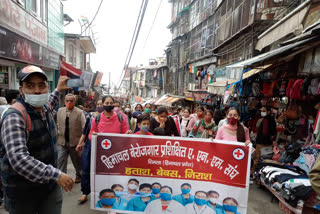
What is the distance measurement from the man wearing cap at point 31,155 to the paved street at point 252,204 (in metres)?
1.68

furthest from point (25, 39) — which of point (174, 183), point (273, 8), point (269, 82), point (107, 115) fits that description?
point (273, 8)

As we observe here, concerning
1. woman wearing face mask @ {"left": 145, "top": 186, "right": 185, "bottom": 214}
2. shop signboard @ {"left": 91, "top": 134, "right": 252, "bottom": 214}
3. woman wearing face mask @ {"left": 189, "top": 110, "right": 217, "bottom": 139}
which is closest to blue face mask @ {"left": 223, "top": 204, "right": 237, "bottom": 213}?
shop signboard @ {"left": 91, "top": 134, "right": 252, "bottom": 214}

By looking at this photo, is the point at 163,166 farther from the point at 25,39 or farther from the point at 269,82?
the point at 25,39

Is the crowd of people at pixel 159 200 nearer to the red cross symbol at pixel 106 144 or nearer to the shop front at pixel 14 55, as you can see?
the red cross symbol at pixel 106 144

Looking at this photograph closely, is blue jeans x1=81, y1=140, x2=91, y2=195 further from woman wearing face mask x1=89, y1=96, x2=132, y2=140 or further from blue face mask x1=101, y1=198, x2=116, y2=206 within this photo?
blue face mask x1=101, y1=198, x2=116, y2=206

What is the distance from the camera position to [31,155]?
186 cm

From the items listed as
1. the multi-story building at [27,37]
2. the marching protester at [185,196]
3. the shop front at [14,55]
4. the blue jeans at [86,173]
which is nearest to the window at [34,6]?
the multi-story building at [27,37]

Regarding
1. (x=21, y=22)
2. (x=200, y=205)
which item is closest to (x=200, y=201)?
(x=200, y=205)

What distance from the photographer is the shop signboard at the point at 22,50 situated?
5773 mm

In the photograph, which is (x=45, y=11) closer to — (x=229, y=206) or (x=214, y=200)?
(x=214, y=200)

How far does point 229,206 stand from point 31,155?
8.43 ft

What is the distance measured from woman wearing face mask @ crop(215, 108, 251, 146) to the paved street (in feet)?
4.58

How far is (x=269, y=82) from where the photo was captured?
606 cm

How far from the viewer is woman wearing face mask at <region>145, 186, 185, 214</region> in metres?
2.98
